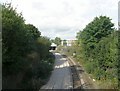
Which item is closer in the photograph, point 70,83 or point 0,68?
point 0,68

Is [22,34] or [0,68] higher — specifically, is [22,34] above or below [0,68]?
above

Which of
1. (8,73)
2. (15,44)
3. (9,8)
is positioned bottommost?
(8,73)

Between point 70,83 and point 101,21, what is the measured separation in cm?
1722

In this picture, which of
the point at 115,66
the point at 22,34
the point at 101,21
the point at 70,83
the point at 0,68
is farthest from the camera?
the point at 101,21

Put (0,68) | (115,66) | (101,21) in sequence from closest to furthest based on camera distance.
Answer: (0,68)
(115,66)
(101,21)

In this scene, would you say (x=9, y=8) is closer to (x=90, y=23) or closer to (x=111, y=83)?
(x=111, y=83)

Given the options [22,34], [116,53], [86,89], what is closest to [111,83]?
[86,89]

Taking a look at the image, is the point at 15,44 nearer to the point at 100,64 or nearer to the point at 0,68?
the point at 0,68

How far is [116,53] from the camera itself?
22.8 metres

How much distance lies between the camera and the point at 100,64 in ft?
111

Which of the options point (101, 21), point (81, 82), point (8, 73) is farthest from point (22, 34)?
point (101, 21)

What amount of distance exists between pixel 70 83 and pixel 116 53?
9065mm

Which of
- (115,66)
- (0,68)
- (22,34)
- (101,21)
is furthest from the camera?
(101,21)

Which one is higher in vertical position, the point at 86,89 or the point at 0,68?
the point at 0,68
